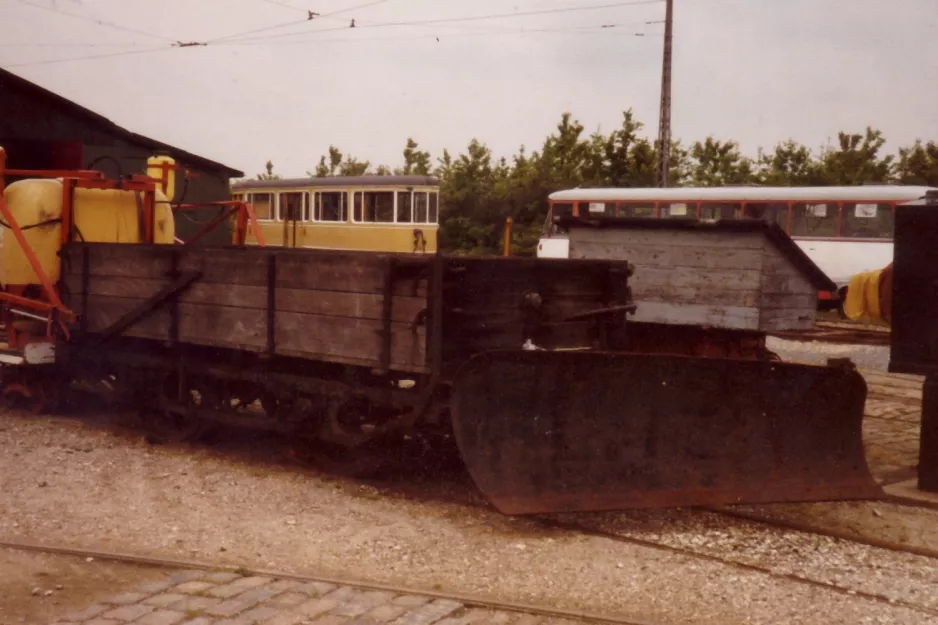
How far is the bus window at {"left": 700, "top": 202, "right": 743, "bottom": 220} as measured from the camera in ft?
78.7

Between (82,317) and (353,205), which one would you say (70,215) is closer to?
(82,317)

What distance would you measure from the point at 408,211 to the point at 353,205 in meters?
1.49

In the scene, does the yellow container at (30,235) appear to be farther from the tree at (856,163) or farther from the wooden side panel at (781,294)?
the tree at (856,163)

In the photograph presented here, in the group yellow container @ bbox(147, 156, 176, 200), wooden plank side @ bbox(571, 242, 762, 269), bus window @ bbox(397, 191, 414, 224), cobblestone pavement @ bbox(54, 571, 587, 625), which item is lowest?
cobblestone pavement @ bbox(54, 571, 587, 625)

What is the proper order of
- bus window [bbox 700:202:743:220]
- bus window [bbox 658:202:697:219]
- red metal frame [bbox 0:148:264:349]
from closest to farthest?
red metal frame [bbox 0:148:264:349], bus window [bbox 700:202:743:220], bus window [bbox 658:202:697:219]

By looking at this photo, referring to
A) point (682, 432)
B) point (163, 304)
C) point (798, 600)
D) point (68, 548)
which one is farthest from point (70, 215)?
point (798, 600)

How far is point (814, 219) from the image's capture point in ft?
75.9

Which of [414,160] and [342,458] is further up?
[414,160]

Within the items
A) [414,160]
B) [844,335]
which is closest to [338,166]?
[414,160]

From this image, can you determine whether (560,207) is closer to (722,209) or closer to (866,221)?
(722,209)

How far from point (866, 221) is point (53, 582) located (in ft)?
69.7

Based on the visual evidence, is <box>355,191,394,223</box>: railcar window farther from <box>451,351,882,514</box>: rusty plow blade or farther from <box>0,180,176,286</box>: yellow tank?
<box>451,351,882,514</box>: rusty plow blade

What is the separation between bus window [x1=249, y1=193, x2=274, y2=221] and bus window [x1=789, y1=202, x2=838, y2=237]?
1298 cm

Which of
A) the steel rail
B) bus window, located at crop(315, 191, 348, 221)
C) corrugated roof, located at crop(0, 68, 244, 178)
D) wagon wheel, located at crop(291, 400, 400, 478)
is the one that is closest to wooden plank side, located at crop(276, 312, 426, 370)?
wagon wheel, located at crop(291, 400, 400, 478)
